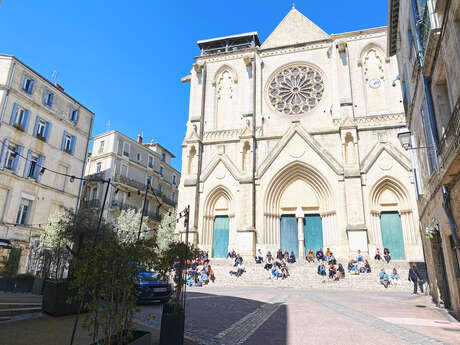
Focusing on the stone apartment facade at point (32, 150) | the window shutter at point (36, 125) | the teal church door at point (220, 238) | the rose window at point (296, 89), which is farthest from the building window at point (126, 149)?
the rose window at point (296, 89)

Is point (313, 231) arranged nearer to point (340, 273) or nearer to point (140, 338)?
point (340, 273)

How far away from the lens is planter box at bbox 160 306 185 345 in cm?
479

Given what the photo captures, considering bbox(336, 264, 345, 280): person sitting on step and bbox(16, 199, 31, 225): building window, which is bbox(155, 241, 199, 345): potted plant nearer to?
bbox(336, 264, 345, 280): person sitting on step

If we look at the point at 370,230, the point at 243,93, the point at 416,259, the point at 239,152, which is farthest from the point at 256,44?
the point at 416,259

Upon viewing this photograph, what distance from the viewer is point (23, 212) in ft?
66.4

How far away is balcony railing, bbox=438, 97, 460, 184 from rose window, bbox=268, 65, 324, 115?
19.9 m

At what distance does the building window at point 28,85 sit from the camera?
21.1m

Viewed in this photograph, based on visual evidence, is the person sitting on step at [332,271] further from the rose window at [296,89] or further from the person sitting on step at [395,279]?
the rose window at [296,89]

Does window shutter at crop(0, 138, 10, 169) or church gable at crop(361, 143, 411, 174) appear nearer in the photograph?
window shutter at crop(0, 138, 10, 169)

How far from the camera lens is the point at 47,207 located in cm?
2167

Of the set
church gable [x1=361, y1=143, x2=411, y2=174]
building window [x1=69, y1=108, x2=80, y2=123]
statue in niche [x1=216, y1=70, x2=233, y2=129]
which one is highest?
statue in niche [x1=216, y1=70, x2=233, y2=129]

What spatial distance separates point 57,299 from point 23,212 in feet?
52.2

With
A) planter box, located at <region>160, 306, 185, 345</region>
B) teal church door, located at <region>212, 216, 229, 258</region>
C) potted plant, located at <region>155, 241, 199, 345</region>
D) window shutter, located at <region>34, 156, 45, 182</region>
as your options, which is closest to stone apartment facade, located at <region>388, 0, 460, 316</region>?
potted plant, located at <region>155, 241, 199, 345</region>

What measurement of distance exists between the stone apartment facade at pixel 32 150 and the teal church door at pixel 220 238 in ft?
36.8
